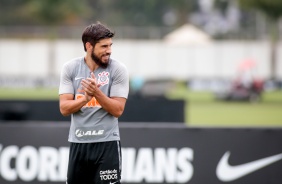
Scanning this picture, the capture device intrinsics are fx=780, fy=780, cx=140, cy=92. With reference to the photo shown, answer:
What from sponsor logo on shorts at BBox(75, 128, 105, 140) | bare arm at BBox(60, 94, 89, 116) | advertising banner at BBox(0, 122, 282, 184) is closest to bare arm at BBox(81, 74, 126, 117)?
bare arm at BBox(60, 94, 89, 116)

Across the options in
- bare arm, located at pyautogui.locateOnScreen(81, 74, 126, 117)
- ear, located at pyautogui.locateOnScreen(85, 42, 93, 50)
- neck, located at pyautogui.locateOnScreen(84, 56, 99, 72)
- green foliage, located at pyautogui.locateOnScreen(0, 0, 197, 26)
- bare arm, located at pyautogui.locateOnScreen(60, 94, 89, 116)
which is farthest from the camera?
green foliage, located at pyautogui.locateOnScreen(0, 0, 197, 26)

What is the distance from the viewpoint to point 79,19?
73125 mm

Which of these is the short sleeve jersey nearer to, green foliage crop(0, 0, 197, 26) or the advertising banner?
the advertising banner

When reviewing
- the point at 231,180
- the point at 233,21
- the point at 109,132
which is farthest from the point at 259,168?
the point at 233,21

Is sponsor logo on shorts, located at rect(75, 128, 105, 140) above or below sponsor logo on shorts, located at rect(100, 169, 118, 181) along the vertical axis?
above

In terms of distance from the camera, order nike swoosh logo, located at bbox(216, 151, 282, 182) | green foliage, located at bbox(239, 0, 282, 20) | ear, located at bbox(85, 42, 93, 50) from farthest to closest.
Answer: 1. green foliage, located at bbox(239, 0, 282, 20)
2. nike swoosh logo, located at bbox(216, 151, 282, 182)
3. ear, located at bbox(85, 42, 93, 50)

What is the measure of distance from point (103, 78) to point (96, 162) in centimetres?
80

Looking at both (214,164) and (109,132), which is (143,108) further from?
(109,132)

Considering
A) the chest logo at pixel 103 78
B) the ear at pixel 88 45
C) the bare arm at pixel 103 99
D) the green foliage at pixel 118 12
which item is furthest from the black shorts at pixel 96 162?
the green foliage at pixel 118 12

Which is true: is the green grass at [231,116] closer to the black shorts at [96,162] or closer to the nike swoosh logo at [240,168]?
the nike swoosh logo at [240,168]

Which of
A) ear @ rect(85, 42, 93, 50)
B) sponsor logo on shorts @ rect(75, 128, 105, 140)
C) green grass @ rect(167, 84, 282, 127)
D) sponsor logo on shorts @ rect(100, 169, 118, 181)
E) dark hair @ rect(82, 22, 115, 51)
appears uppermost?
dark hair @ rect(82, 22, 115, 51)

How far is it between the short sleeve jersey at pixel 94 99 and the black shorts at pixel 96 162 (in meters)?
0.07

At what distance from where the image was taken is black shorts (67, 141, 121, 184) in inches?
289

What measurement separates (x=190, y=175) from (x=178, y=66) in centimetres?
4240
